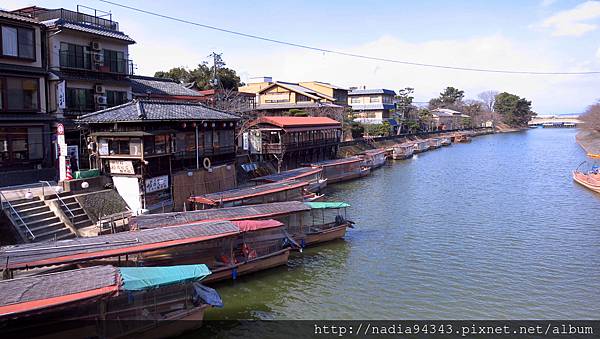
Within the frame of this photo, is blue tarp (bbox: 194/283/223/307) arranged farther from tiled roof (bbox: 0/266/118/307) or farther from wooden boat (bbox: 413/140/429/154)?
wooden boat (bbox: 413/140/429/154)

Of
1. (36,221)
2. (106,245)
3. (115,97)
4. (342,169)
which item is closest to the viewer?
(106,245)

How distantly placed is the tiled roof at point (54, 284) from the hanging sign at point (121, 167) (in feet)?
42.5

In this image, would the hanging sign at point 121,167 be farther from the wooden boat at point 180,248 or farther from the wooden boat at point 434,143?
the wooden boat at point 434,143

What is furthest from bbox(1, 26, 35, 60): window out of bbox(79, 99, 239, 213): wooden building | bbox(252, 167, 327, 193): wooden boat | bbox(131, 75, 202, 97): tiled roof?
bbox(252, 167, 327, 193): wooden boat

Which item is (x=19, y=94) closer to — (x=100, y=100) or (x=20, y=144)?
(x=20, y=144)

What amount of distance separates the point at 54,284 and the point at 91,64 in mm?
25514

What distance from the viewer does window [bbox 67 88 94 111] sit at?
109ft

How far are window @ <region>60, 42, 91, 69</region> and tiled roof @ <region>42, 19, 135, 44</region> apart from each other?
1.29 metres

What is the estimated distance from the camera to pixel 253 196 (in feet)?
96.6

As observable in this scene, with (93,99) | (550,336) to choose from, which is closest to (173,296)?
(550,336)

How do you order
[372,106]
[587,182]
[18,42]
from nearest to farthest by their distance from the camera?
[18,42] < [587,182] < [372,106]

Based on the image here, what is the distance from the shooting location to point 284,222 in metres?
25.1

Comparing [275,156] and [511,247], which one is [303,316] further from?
[275,156]

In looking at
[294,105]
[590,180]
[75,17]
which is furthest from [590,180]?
[75,17]
